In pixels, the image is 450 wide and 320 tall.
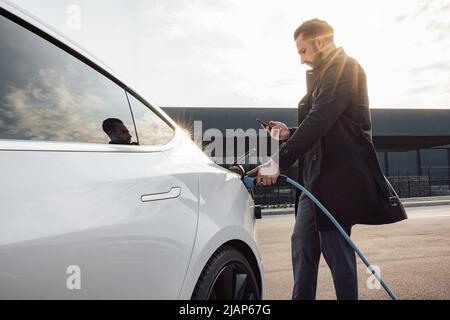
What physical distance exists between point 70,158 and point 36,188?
211 mm

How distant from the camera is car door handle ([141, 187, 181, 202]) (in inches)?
69.9

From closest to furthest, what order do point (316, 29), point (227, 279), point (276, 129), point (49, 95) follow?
point (49, 95) < point (227, 279) < point (316, 29) < point (276, 129)

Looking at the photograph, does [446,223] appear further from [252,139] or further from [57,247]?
[252,139]

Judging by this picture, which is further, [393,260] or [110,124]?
[393,260]

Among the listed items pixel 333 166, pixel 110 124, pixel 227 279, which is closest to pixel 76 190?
pixel 110 124

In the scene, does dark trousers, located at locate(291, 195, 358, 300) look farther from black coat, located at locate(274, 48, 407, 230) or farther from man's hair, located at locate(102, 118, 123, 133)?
man's hair, located at locate(102, 118, 123, 133)

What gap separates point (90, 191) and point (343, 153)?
5.60ft

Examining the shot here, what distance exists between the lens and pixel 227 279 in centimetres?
234

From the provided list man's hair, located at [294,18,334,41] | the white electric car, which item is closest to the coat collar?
man's hair, located at [294,18,334,41]

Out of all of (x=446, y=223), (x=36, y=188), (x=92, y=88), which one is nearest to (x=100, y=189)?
(x=36, y=188)

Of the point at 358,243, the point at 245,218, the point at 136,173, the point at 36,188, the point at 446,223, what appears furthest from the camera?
the point at 446,223

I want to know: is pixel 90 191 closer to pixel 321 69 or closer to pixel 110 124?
pixel 110 124

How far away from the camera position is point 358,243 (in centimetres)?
815

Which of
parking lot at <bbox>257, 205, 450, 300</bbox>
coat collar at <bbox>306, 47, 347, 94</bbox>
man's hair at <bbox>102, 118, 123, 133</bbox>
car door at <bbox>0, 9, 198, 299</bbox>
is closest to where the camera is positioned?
car door at <bbox>0, 9, 198, 299</bbox>
